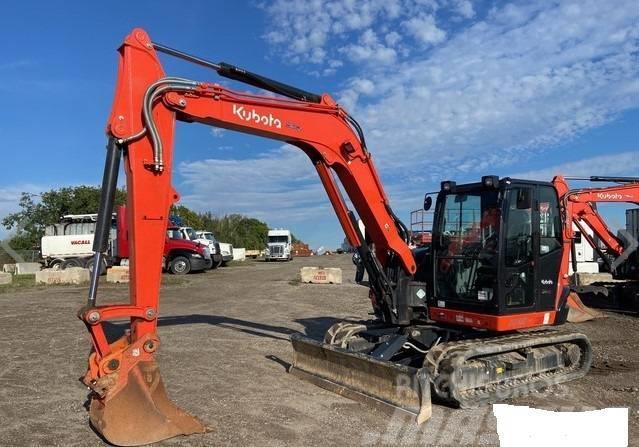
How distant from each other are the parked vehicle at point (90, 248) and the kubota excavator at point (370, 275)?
20697mm

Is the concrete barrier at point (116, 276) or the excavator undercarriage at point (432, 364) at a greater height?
the concrete barrier at point (116, 276)

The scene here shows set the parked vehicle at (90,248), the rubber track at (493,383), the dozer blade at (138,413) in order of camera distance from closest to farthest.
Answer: the dozer blade at (138,413)
the rubber track at (493,383)
the parked vehicle at (90,248)

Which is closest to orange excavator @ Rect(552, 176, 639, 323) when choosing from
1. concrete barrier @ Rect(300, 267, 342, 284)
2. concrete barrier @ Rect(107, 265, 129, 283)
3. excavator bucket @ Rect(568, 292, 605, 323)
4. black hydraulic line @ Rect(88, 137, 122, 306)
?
excavator bucket @ Rect(568, 292, 605, 323)

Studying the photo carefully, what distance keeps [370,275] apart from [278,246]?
4436cm

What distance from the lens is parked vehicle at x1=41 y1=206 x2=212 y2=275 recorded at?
29.4 meters

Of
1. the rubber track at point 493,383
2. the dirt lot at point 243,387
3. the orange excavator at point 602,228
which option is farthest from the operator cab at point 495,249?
the orange excavator at point 602,228

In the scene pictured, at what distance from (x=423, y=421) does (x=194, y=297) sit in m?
13.9

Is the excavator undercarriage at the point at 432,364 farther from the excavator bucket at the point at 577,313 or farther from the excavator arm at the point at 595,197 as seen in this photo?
the excavator arm at the point at 595,197

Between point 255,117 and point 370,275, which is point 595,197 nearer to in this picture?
point 370,275

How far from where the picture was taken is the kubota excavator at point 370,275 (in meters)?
5.68

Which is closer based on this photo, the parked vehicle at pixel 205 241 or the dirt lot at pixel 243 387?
the dirt lot at pixel 243 387

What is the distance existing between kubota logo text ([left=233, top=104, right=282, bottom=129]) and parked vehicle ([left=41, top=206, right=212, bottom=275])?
69.0ft

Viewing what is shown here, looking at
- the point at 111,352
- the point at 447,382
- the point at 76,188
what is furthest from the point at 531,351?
the point at 76,188

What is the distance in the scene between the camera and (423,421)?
6297mm
